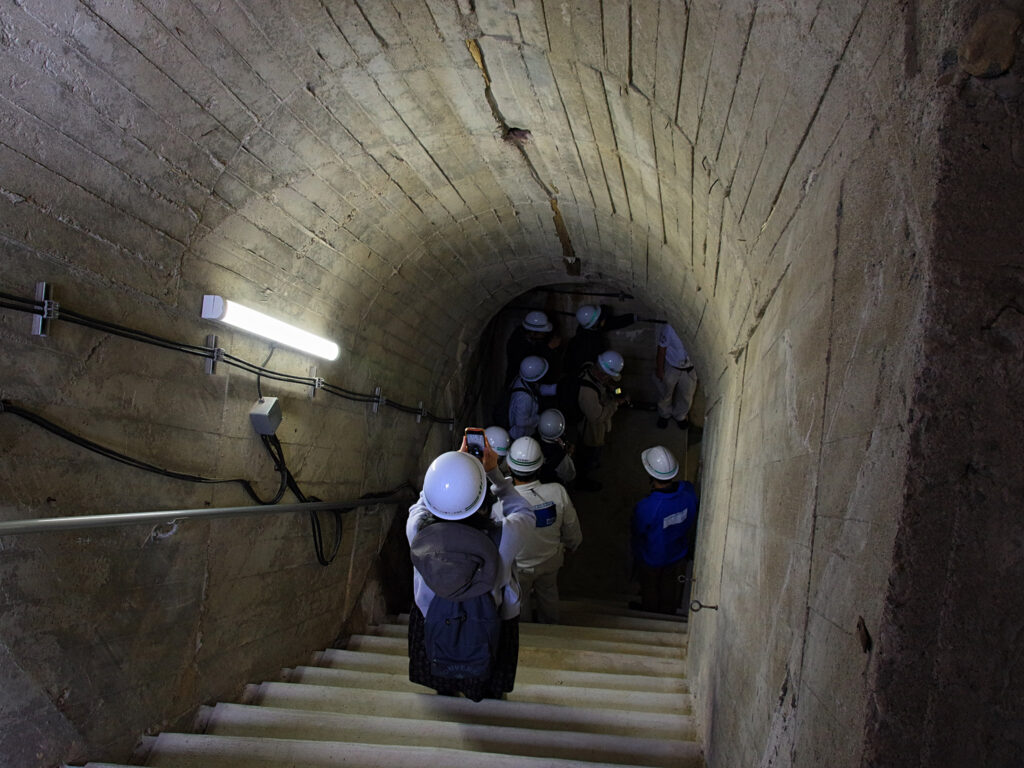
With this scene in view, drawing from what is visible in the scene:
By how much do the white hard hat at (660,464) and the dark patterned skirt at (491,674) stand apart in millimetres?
3062

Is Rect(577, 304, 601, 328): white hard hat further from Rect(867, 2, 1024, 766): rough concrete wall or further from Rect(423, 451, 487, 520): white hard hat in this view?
Rect(867, 2, 1024, 766): rough concrete wall

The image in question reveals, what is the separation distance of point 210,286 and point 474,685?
2384 mm

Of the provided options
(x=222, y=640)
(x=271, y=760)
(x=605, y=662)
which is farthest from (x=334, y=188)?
(x=605, y=662)

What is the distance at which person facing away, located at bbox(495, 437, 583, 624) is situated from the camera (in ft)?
19.0

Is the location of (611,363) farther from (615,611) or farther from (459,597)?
(459,597)

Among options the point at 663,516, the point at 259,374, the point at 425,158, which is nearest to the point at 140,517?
the point at 259,374

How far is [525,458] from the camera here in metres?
6.42

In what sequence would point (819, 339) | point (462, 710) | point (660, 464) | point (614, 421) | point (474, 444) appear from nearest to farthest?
point (819, 339)
point (462, 710)
point (474, 444)
point (660, 464)
point (614, 421)

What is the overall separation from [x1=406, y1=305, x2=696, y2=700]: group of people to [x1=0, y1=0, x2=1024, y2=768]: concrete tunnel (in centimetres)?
104

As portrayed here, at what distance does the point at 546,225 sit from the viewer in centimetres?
536

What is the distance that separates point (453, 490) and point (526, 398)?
5148 mm

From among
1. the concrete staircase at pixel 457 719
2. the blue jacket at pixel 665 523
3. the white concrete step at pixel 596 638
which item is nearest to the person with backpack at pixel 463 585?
the concrete staircase at pixel 457 719

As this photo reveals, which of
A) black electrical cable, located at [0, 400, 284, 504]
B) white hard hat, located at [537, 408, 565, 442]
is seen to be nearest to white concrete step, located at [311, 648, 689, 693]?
black electrical cable, located at [0, 400, 284, 504]

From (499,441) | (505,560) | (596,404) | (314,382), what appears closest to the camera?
(505,560)
